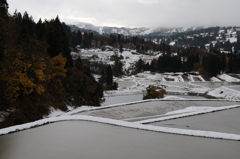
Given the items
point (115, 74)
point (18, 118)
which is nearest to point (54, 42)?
point (18, 118)

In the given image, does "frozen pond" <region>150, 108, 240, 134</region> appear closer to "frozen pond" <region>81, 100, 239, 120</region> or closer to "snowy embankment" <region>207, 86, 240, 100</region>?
"frozen pond" <region>81, 100, 239, 120</region>

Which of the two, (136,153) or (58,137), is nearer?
(136,153)

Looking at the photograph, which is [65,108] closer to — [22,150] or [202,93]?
[22,150]

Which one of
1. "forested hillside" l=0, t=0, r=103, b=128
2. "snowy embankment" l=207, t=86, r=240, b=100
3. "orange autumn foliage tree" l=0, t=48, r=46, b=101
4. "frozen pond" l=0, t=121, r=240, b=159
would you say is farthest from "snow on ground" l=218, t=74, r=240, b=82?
"frozen pond" l=0, t=121, r=240, b=159

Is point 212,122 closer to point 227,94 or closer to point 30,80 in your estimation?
point 30,80

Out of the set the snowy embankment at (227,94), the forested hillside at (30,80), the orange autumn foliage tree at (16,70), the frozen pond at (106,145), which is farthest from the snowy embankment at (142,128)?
the snowy embankment at (227,94)

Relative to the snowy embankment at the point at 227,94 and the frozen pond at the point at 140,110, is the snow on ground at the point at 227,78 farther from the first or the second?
the frozen pond at the point at 140,110

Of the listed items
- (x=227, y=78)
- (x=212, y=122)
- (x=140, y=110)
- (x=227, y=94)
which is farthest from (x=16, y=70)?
(x=227, y=78)
